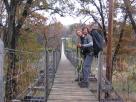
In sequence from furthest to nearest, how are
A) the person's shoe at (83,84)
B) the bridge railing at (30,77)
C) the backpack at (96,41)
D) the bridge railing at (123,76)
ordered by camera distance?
1. the bridge railing at (123,76)
2. the person's shoe at (83,84)
3. the backpack at (96,41)
4. the bridge railing at (30,77)

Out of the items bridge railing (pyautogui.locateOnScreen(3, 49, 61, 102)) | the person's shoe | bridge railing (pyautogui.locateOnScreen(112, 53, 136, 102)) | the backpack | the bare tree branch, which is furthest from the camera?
the bare tree branch

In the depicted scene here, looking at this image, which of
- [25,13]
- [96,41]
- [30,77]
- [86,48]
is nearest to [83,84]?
[86,48]

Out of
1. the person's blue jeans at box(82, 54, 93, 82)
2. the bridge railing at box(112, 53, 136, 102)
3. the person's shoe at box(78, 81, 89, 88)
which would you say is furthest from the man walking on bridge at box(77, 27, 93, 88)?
the bridge railing at box(112, 53, 136, 102)

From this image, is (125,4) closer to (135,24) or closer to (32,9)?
(135,24)

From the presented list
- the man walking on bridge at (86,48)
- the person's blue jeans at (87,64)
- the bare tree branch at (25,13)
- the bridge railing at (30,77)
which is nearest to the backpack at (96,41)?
the man walking on bridge at (86,48)

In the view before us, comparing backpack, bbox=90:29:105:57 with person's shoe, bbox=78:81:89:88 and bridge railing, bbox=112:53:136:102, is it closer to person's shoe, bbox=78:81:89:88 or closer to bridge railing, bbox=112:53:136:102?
person's shoe, bbox=78:81:89:88

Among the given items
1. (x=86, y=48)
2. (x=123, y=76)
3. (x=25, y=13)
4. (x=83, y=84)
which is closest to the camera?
(x=86, y=48)

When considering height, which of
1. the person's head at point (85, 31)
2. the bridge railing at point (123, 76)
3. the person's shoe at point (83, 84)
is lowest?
the bridge railing at point (123, 76)

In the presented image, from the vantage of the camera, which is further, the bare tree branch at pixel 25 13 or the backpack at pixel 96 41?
the bare tree branch at pixel 25 13

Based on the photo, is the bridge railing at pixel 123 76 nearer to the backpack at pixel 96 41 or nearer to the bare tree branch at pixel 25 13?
the bare tree branch at pixel 25 13

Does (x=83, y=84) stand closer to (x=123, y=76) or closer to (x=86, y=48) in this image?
(x=86, y=48)

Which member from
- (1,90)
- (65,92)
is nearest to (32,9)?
(65,92)

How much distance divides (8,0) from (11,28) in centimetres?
227

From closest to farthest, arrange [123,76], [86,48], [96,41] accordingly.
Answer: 1. [96,41]
2. [86,48]
3. [123,76]
